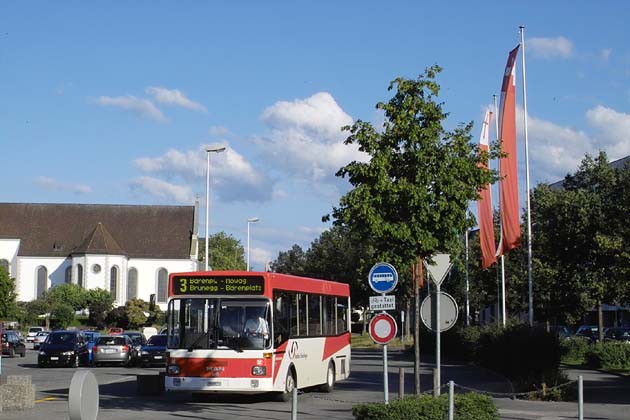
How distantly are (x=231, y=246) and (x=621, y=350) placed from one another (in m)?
124

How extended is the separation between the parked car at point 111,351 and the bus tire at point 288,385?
22014 millimetres

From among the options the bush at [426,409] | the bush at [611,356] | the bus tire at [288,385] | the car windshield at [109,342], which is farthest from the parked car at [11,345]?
the bush at [426,409]

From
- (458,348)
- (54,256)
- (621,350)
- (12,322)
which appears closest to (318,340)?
(621,350)

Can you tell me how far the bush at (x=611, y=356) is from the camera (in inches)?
1507

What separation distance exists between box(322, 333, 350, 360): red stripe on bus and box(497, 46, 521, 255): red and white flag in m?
7.67

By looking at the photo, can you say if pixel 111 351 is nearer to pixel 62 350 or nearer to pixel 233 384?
pixel 62 350

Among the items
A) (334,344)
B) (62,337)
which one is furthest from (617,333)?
(334,344)

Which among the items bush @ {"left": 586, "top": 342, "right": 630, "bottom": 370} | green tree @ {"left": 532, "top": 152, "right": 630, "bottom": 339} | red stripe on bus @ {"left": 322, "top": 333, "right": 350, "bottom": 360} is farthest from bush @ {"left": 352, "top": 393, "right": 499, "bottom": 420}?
bush @ {"left": 586, "top": 342, "right": 630, "bottom": 370}

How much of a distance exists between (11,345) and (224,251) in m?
102

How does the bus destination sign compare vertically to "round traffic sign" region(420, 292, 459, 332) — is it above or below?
above

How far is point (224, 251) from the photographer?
156500mm

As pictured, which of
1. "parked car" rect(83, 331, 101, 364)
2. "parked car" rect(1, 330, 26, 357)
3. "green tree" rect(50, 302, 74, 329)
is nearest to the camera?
"parked car" rect(83, 331, 101, 364)

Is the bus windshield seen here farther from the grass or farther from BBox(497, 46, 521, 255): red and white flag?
the grass

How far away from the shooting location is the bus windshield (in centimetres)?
2136
